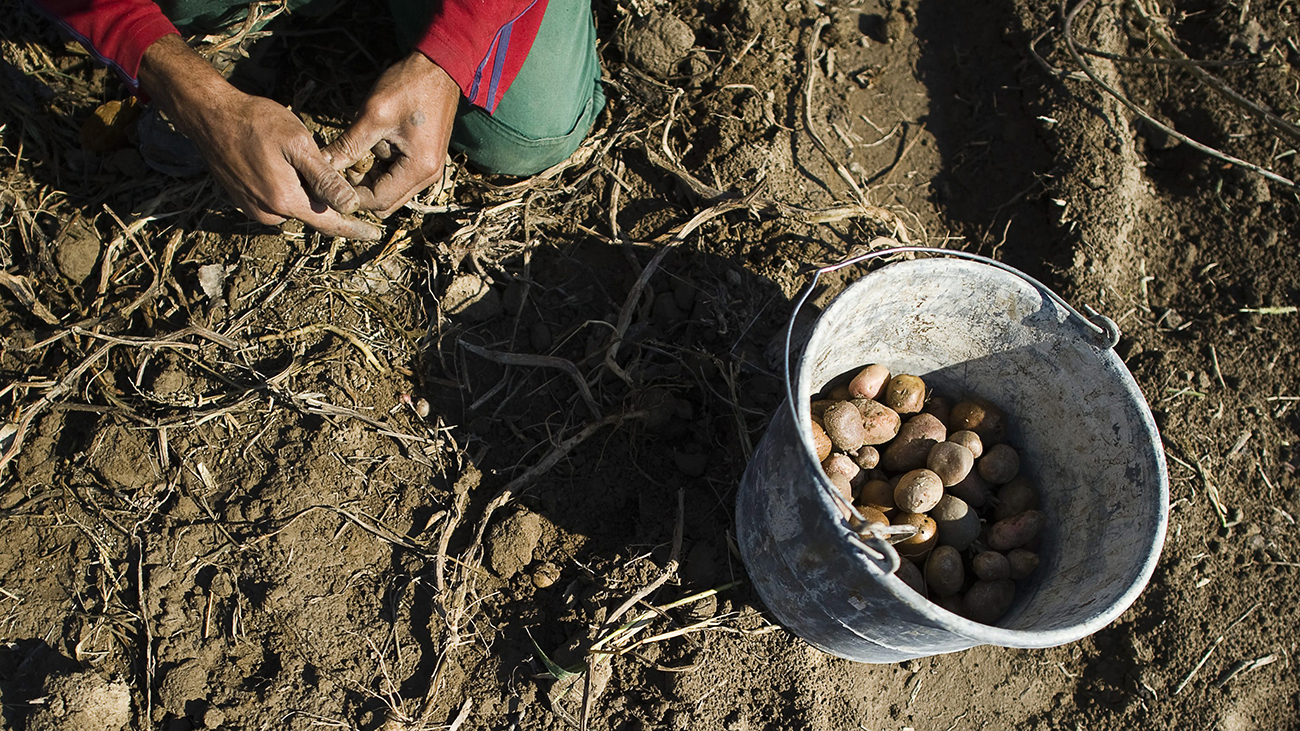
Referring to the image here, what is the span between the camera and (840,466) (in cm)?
189

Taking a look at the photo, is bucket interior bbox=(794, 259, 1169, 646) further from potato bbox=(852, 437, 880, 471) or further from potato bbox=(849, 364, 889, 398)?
potato bbox=(852, 437, 880, 471)

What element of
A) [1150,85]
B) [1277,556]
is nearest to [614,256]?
[1150,85]

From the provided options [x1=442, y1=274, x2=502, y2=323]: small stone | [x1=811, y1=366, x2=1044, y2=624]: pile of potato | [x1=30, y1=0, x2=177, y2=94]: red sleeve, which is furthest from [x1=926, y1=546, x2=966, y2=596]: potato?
[x1=30, y1=0, x2=177, y2=94]: red sleeve

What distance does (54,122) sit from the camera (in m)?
2.39

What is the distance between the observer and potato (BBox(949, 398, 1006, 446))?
6.68ft

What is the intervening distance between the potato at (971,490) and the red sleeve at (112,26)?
220cm

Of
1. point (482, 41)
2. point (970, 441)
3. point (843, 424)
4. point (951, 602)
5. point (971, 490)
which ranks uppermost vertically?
point (482, 41)

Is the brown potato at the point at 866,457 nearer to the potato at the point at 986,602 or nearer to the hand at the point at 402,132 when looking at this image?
the potato at the point at 986,602

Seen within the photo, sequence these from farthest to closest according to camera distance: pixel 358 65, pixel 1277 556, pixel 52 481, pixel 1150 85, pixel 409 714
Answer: pixel 1150 85 → pixel 358 65 → pixel 1277 556 → pixel 52 481 → pixel 409 714

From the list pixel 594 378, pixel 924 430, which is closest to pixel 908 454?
pixel 924 430

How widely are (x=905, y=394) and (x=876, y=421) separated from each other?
129 mm

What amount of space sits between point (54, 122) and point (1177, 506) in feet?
11.6

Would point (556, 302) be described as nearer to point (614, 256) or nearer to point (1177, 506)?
point (614, 256)

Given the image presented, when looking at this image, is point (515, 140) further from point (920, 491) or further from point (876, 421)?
point (920, 491)
